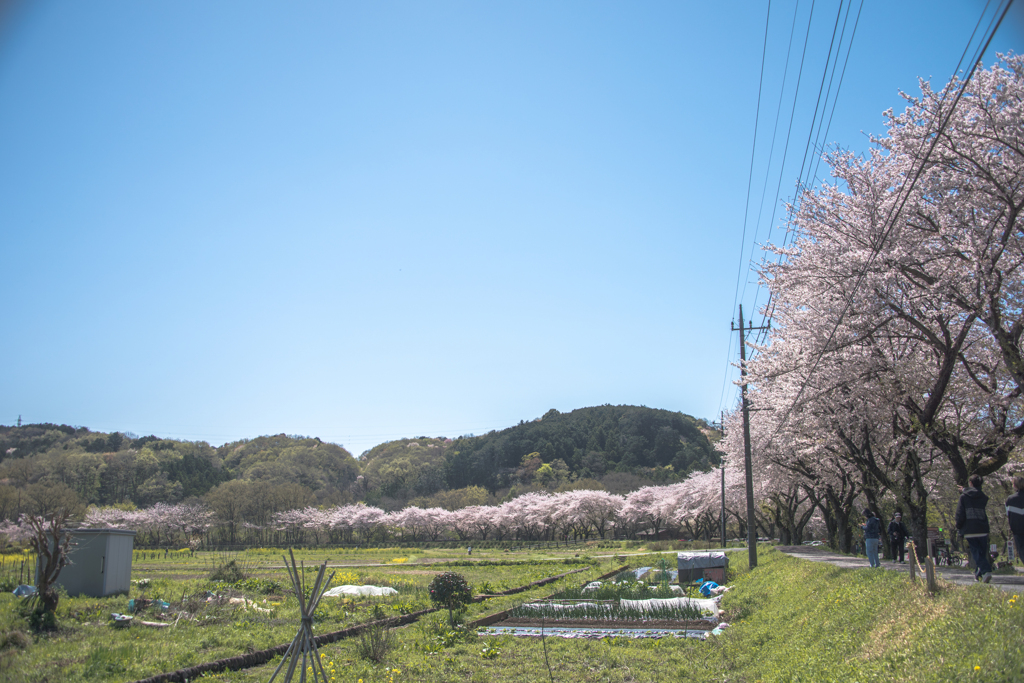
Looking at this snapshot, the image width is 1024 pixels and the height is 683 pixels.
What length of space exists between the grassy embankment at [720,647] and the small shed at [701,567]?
787 cm

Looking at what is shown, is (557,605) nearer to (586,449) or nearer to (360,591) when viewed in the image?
(360,591)

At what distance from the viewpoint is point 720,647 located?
445 inches

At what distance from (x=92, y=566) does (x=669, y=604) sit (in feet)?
53.4

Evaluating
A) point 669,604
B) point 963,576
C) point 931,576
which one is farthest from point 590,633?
point 931,576

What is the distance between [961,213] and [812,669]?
27.5ft

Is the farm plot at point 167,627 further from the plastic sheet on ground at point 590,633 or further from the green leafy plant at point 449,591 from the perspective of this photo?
the plastic sheet on ground at point 590,633

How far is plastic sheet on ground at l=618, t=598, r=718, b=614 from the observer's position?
1540cm

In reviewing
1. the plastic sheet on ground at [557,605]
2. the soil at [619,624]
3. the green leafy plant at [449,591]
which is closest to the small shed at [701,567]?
the plastic sheet on ground at [557,605]

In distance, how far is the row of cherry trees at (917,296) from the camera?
405 inches

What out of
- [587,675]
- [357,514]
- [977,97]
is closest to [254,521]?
[357,514]

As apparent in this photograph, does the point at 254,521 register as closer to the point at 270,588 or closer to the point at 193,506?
the point at 193,506

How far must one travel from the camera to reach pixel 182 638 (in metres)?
12.2

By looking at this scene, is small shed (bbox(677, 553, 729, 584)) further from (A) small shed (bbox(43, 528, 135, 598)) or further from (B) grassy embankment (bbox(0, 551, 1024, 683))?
(A) small shed (bbox(43, 528, 135, 598))

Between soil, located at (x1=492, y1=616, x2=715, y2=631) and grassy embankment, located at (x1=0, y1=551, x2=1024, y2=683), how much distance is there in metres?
1.02
